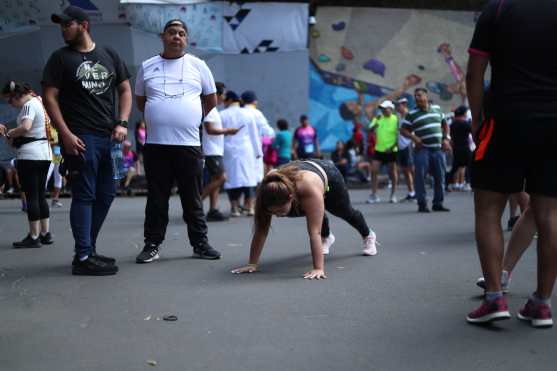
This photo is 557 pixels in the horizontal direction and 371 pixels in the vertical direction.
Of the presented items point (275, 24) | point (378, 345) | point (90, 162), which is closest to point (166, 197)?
point (90, 162)

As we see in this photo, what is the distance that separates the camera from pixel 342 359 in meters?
3.81

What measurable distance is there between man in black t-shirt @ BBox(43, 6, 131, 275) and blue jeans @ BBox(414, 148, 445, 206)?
670 cm

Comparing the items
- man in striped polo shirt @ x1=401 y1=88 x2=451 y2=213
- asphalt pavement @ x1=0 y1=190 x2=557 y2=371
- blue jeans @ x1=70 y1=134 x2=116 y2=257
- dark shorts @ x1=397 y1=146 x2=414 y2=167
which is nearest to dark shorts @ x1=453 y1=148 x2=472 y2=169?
dark shorts @ x1=397 y1=146 x2=414 y2=167

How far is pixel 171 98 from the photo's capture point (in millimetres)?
6797

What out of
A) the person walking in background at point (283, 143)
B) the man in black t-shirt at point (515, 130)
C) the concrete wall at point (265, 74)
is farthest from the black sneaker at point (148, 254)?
the concrete wall at point (265, 74)

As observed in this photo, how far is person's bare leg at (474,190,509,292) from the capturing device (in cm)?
431

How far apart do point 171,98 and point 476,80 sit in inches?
127

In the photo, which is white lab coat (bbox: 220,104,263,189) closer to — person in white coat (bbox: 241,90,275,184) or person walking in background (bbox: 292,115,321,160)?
person in white coat (bbox: 241,90,275,184)

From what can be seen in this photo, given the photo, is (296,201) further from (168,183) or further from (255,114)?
(255,114)

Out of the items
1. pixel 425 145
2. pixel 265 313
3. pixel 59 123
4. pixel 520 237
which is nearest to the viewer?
pixel 265 313

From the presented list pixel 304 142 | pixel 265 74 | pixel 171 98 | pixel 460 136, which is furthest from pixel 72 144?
pixel 265 74

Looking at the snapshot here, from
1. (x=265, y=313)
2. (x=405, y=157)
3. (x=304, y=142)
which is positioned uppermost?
(x=265, y=313)

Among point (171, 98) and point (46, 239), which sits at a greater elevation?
point (171, 98)

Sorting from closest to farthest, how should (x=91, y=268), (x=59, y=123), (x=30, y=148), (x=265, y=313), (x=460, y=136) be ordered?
(x=265, y=313) → (x=59, y=123) → (x=91, y=268) → (x=30, y=148) → (x=460, y=136)
